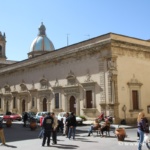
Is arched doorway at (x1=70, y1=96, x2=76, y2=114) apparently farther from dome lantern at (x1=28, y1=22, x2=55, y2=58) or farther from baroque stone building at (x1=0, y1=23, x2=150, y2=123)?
dome lantern at (x1=28, y1=22, x2=55, y2=58)

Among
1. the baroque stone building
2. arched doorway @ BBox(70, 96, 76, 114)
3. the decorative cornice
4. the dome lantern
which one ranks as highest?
the dome lantern

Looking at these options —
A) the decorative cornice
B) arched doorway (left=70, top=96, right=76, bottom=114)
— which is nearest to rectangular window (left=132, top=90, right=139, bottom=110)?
the decorative cornice

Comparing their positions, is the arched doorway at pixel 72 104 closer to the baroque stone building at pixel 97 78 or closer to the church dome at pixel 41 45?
the baroque stone building at pixel 97 78

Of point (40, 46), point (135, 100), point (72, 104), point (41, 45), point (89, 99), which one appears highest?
point (41, 45)

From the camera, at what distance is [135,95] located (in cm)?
2822

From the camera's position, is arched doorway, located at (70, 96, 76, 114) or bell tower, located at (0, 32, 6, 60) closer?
arched doorway, located at (70, 96, 76, 114)

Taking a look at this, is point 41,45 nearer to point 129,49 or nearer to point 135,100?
point 129,49

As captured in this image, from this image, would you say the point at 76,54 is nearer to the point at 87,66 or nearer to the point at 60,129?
the point at 87,66

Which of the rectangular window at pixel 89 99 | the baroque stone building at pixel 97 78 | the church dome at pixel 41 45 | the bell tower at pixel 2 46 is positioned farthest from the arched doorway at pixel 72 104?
the bell tower at pixel 2 46

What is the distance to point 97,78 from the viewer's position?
28016 millimetres

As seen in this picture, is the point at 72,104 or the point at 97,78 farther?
the point at 72,104

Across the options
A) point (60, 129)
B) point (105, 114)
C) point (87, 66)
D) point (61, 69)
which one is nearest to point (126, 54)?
point (87, 66)

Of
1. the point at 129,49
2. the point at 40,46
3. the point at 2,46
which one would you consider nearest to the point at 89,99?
the point at 129,49

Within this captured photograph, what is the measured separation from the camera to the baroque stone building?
26.7 meters
